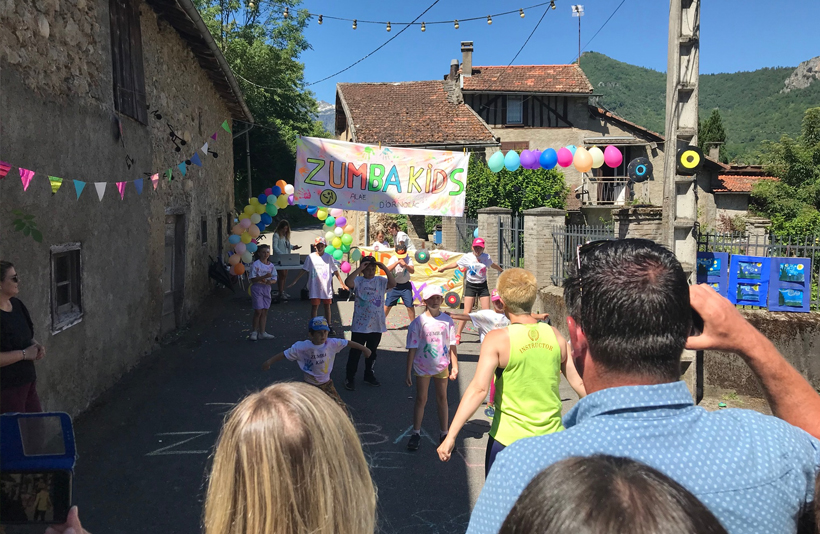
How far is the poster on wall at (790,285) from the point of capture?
7.60 metres

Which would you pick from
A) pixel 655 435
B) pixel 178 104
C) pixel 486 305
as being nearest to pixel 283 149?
pixel 178 104

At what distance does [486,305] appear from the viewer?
380 inches

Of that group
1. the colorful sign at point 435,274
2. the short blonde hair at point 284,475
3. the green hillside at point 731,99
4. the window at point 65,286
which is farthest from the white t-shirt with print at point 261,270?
the green hillside at point 731,99

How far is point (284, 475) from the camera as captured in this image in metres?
1.55

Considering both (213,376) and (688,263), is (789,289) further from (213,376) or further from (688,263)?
(213,376)

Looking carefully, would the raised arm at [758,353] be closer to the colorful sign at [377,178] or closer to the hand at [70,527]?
the hand at [70,527]

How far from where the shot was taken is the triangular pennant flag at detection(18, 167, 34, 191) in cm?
498

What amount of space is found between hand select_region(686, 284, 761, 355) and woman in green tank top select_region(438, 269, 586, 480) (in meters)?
1.91

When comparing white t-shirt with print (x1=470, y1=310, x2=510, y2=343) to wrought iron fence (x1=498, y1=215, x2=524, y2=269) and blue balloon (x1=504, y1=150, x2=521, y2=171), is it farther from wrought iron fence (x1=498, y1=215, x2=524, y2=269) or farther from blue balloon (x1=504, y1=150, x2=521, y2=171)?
wrought iron fence (x1=498, y1=215, x2=524, y2=269)

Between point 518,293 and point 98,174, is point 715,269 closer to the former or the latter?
point 518,293

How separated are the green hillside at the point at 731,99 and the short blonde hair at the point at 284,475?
6808 centimetres

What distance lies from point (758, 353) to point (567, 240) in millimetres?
9457

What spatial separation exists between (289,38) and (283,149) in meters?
6.40

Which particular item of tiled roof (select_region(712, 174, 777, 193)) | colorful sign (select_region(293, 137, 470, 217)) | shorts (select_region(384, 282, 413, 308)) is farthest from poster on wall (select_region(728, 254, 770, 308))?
tiled roof (select_region(712, 174, 777, 193))
